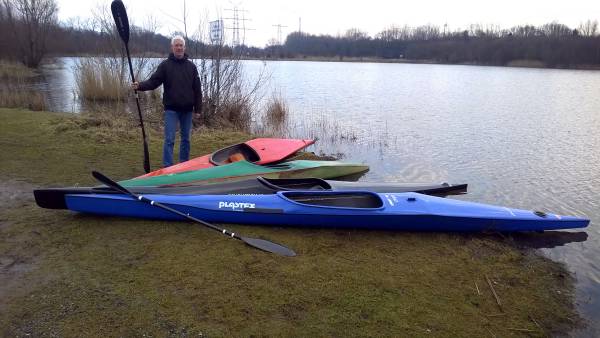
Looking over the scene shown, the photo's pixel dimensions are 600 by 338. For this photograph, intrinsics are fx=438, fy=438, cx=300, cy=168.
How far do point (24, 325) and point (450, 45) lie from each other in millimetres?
60756

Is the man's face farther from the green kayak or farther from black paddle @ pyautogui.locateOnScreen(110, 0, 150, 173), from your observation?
the green kayak

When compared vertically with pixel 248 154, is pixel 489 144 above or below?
below

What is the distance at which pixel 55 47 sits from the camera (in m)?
30.9

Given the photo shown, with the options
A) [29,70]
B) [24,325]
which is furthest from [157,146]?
[29,70]

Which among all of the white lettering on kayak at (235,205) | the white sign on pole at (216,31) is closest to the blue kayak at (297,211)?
the white lettering on kayak at (235,205)

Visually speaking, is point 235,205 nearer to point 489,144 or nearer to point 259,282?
point 259,282

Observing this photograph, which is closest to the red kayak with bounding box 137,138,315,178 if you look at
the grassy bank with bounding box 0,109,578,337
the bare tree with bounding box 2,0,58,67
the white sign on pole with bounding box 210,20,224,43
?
the grassy bank with bounding box 0,109,578,337

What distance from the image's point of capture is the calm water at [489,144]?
5.14 m

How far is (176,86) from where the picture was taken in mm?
5172

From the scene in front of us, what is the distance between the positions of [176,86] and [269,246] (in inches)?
105

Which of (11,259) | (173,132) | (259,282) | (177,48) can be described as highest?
(177,48)

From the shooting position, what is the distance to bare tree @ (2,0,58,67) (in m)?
26.7

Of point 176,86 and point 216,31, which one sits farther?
point 216,31

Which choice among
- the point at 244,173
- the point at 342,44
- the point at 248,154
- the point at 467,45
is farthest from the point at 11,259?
the point at 342,44
